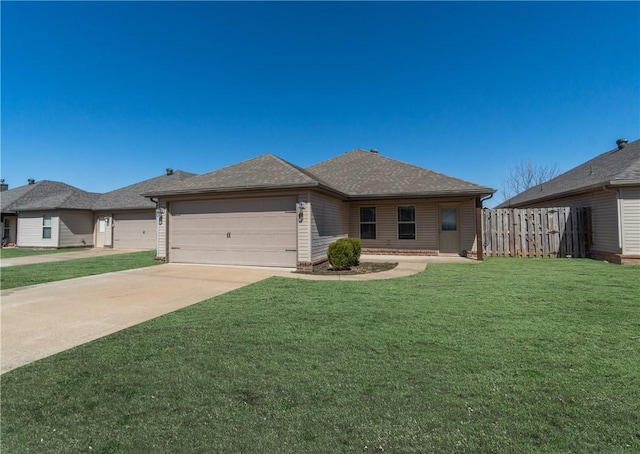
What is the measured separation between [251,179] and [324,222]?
3137 millimetres

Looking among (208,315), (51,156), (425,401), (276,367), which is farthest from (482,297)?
(51,156)

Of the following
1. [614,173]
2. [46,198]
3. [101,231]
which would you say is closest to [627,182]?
[614,173]

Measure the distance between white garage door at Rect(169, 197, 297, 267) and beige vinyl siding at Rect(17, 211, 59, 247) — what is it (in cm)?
1350

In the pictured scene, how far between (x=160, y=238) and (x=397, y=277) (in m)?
9.51

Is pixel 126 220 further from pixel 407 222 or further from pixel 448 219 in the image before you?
pixel 448 219

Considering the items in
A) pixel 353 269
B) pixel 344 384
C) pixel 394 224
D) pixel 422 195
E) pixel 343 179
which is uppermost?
pixel 343 179

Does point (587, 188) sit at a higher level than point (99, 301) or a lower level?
higher

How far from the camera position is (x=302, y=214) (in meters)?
9.91

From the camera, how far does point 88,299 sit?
20.0 ft

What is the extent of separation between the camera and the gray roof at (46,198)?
19.5m

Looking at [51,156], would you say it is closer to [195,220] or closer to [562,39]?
[195,220]

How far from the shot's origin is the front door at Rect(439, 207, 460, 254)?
1277 cm

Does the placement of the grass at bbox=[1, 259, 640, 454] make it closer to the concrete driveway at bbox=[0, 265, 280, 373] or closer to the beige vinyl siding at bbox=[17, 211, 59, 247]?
the concrete driveway at bbox=[0, 265, 280, 373]

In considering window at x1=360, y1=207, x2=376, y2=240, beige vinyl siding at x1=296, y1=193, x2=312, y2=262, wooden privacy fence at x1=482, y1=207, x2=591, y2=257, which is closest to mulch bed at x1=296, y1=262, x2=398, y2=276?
beige vinyl siding at x1=296, y1=193, x2=312, y2=262
